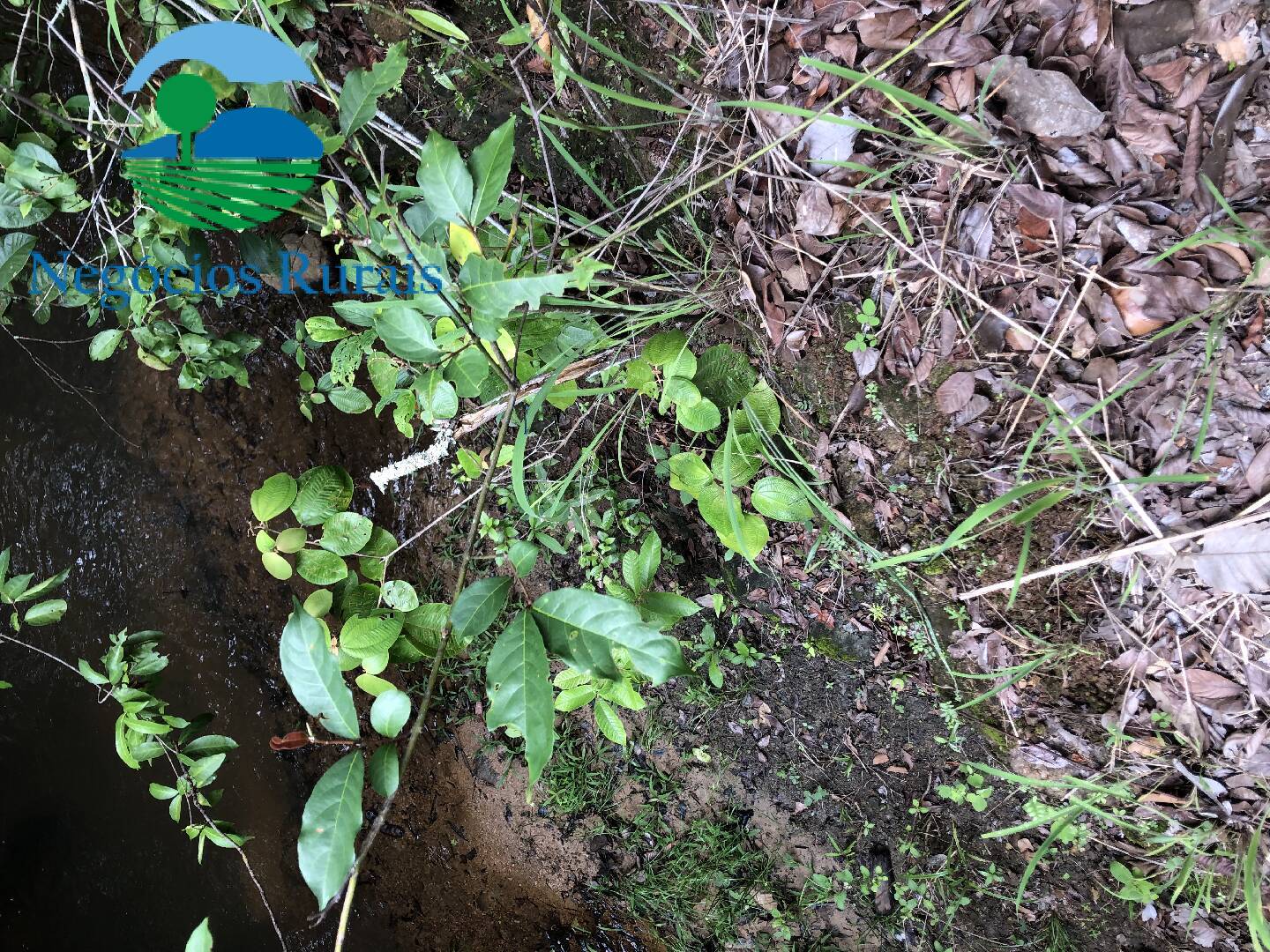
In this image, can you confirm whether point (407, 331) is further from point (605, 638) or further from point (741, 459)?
point (741, 459)

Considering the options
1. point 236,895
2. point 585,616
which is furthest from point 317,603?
point 236,895

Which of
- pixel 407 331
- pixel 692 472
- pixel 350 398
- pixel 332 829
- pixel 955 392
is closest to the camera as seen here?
pixel 332 829

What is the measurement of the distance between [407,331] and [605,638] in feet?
2.05

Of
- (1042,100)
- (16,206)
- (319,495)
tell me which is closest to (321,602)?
(319,495)

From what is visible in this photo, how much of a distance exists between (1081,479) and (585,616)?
1.10 m

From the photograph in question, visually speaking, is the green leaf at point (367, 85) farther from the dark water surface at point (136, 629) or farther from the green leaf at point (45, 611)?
the dark water surface at point (136, 629)

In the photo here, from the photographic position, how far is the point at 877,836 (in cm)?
196

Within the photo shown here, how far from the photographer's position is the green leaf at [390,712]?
0.98m

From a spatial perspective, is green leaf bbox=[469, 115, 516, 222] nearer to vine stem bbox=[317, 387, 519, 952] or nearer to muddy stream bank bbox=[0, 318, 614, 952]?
vine stem bbox=[317, 387, 519, 952]

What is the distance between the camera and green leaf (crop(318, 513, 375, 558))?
1302 mm

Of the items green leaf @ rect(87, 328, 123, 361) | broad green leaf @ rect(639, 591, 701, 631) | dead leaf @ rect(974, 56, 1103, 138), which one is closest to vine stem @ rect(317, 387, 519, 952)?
broad green leaf @ rect(639, 591, 701, 631)

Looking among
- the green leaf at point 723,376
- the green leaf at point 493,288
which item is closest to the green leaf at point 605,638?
the green leaf at point 493,288
